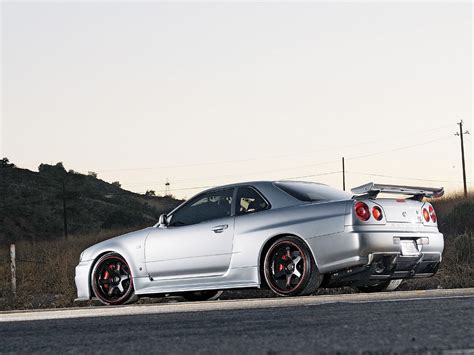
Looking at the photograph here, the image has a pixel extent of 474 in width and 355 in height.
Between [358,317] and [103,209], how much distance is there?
103 metres

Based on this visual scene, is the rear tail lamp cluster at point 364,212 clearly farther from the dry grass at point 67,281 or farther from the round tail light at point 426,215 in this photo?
the dry grass at point 67,281

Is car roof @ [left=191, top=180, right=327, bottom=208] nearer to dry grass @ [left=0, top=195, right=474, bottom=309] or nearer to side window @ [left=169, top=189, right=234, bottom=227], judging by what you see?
side window @ [left=169, top=189, right=234, bottom=227]

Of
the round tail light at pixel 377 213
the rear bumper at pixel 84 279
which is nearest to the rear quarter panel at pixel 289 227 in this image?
the round tail light at pixel 377 213

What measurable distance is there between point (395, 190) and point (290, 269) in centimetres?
164

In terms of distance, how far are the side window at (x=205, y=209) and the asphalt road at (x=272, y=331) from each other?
396 centimetres

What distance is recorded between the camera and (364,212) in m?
10.6

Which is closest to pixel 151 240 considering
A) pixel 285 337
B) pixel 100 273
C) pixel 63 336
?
pixel 100 273

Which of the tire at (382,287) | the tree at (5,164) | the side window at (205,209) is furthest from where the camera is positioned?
the tree at (5,164)

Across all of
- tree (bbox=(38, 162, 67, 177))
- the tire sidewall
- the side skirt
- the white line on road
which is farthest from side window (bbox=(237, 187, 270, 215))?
tree (bbox=(38, 162, 67, 177))

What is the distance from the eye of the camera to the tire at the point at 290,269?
34.8 ft

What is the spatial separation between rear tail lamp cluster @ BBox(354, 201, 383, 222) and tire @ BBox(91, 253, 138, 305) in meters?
3.36

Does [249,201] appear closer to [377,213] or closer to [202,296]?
[377,213]

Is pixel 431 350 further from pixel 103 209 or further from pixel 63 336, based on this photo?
pixel 103 209

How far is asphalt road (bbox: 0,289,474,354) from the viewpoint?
16.8ft
